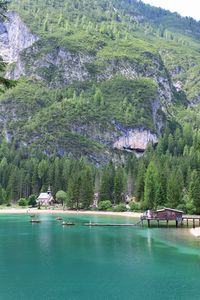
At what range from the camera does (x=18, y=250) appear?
222 ft

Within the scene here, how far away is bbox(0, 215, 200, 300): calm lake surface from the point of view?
42.6 meters

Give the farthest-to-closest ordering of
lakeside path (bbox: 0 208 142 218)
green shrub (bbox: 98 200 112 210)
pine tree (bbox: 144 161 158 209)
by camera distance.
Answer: green shrub (bbox: 98 200 112 210), lakeside path (bbox: 0 208 142 218), pine tree (bbox: 144 161 158 209)

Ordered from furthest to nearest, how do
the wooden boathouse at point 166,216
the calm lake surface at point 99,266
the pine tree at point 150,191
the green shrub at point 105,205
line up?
the green shrub at point 105,205 < the pine tree at point 150,191 < the wooden boathouse at point 166,216 < the calm lake surface at point 99,266

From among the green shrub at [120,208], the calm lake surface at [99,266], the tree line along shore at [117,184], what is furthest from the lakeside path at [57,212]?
the calm lake surface at [99,266]

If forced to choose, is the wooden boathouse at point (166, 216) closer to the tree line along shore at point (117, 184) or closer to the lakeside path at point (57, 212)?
the tree line along shore at point (117, 184)

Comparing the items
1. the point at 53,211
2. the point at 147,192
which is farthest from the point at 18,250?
the point at 53,211

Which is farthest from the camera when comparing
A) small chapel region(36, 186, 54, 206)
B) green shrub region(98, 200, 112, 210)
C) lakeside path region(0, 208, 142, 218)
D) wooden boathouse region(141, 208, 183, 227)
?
small chapel region(36, 186, 54, 206)

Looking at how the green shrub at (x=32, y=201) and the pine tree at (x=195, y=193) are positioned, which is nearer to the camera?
the pine tree at (x=195, y=193)

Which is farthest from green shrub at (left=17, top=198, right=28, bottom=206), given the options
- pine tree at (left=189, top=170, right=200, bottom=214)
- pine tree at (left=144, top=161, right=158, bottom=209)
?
pine tree at (left=189, top=170, right=200, bottom=214)

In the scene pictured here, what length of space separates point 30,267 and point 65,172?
136 metres

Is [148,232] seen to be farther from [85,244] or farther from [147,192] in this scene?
[147,192]

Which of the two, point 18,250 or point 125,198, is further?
point 125,198

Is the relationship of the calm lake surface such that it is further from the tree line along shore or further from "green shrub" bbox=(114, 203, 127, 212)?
"green shrub" bbox=(114, 203, 127, 212)

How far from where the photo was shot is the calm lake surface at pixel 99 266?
42594 millimetres
